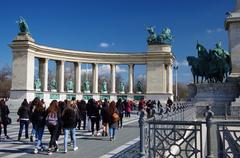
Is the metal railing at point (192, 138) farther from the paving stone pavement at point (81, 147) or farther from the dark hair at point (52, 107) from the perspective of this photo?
the dark hair at point (52, 107)

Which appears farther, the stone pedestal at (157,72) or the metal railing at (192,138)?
the stone pedestal at (157,72)

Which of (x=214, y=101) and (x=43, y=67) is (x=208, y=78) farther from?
(x=43, y=67)

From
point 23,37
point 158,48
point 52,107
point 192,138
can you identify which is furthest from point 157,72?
point 192,138

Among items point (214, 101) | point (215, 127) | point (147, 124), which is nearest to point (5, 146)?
point (147, 124)

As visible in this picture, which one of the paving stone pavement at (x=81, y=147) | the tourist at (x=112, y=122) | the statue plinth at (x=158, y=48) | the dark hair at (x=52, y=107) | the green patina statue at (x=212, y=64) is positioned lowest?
the paving stone pavement at (x=81, y=147)

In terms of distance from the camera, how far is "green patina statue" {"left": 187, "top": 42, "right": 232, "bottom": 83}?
37.2 meters

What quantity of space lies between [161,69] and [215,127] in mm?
57548

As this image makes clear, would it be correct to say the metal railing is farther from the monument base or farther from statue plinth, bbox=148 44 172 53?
statue plinth, bbox=148 44 172 53

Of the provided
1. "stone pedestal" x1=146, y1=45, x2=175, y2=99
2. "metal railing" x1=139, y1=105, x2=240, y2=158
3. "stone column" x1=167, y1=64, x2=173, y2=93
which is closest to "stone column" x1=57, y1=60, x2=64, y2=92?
"stone pedestal" x1=146, y1=45, x2=175, y2=99

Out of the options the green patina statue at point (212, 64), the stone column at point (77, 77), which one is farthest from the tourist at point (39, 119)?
the stone column at point (77, 77)

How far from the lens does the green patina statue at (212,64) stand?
122ft

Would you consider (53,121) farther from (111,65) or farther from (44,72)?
(111,65)

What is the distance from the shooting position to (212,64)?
38.2 meters

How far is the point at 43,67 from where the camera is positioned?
62.3m
